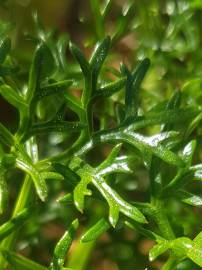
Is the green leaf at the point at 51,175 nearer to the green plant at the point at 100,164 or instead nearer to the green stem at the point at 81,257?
the green plant at the point at 100,164

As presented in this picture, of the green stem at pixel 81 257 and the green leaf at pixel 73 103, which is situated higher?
the green leaf at pixel 73 103

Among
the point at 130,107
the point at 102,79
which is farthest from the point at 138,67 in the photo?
the point at 102,79

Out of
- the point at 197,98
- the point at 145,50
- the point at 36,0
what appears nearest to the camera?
the point at 197,98

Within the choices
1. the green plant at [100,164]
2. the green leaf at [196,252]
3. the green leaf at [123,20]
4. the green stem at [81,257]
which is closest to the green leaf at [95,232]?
the green plant at [100,164]

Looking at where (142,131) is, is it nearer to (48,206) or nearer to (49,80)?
(48,206)

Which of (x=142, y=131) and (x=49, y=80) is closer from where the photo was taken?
(x=49, y=80)

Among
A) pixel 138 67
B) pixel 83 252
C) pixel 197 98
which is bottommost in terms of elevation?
pixel 83 252

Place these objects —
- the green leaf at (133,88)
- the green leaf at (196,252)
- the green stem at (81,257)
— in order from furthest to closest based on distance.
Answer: the green stem at (81,257)
the green leaf at (133,88)
the green leaf at (196,252)
